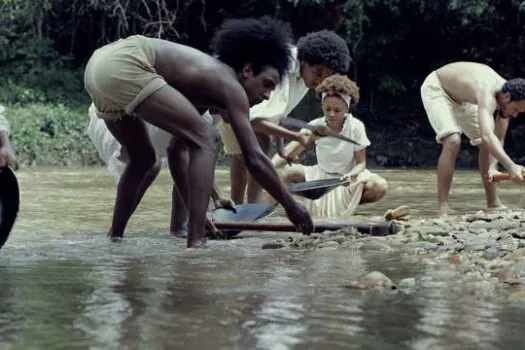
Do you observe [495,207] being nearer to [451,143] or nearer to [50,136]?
[451,143]

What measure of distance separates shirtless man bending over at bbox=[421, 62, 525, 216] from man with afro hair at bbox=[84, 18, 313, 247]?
7.88ft

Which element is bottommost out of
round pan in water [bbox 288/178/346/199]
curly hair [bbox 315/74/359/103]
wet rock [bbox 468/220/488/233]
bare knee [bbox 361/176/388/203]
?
wet rock [bbox 468/220/488/233]

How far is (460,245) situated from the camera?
525 cm

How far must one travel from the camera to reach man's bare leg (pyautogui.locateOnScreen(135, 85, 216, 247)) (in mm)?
5266

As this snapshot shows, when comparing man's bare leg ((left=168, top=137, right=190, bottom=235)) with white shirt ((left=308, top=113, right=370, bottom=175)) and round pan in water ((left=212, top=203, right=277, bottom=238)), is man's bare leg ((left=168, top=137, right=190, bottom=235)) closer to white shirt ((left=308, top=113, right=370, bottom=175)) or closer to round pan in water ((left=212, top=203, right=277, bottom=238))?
round pan in water ((left=212, top=203, right=277, bottom=238))

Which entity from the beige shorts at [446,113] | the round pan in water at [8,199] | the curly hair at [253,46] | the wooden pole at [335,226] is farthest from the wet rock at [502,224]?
the round pan in water at [8,199]

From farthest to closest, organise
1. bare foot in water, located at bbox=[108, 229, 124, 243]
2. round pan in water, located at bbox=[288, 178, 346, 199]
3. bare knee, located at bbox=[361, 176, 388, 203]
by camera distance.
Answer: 1. bare knee, located at bbox=[361, 176, 388, 203]
2. round pan in water, located at bbox=[288, 178, 346, 199]
3. bare foot in water, located at bbox=[108, 229, 124, 243]

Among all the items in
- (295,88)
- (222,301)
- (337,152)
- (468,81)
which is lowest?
(222,301)

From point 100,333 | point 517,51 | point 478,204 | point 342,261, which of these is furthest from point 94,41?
point 100,333

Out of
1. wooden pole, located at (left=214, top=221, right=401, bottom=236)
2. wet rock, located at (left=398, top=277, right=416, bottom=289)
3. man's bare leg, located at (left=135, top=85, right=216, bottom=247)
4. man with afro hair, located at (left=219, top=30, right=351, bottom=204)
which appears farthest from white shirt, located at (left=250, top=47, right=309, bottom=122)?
wet rock, located at (left=398, top=277, right=416, bottom=289)

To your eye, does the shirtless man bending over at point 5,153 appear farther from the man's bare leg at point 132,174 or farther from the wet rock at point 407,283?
the wet rock at point 407,283

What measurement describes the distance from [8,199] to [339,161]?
3.38 meters

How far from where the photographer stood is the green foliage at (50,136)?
1766cm

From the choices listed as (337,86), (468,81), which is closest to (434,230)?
(337,86)
